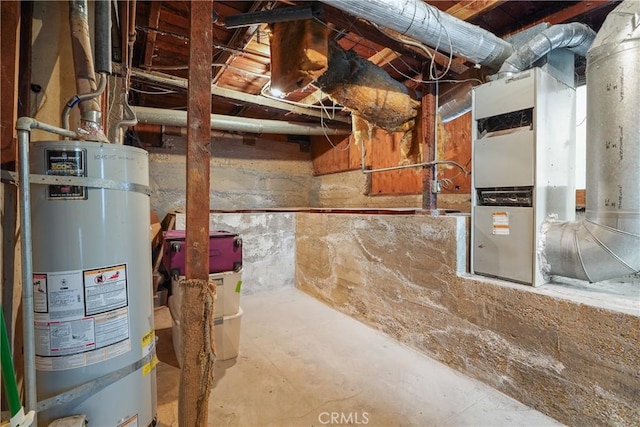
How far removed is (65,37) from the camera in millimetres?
1204

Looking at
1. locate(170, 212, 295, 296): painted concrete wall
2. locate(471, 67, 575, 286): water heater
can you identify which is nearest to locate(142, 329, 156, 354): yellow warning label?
locate(471, 67, 575, 286): water heater

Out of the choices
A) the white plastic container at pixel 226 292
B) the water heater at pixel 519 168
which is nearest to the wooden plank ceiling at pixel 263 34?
the water heater at pixel 519 168

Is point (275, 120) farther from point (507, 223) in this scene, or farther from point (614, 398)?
point (614, 398)

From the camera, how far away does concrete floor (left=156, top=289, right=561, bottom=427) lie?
154 centimetres

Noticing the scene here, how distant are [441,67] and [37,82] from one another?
254 cm

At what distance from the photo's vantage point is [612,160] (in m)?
1.42

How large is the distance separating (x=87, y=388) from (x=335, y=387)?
1297 mm

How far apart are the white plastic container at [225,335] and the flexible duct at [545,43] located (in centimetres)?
234

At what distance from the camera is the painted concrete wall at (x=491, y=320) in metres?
1.35

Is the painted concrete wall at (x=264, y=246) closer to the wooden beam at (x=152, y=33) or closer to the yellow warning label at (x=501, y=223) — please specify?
the wooden beam at (x=152, y=33)

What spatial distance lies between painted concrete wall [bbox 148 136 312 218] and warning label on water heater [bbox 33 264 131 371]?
389cm

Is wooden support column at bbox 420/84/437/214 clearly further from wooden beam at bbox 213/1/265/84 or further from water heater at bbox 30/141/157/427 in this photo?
water heater at bbox 30/141/157/427

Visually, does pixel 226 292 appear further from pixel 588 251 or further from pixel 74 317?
pixel 588 251

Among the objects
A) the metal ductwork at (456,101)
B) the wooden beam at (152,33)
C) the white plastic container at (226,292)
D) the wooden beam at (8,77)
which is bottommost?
the white plastic container at (226,292)
